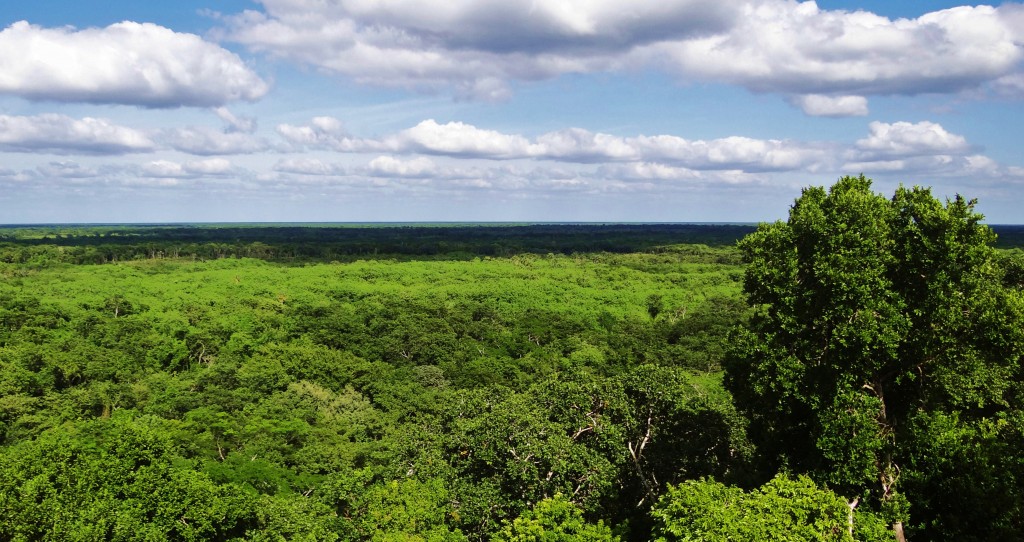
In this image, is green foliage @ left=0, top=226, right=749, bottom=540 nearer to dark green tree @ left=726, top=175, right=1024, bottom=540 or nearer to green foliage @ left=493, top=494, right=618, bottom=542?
green foliage @ left=493, top=494, right=618, bottom=542

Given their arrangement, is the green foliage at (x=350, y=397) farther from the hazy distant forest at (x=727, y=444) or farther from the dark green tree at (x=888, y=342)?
the dark green tree at (x=888, y=342)

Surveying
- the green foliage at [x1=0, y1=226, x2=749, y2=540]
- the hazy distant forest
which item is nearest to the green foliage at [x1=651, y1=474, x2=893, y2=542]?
the hazy distant forest

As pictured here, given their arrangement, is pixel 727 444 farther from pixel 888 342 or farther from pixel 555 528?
pixel 555 528

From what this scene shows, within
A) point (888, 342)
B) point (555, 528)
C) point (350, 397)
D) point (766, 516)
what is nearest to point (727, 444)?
point (888, 342)

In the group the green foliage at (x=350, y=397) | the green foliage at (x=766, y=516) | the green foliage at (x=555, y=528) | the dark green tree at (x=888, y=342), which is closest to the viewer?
the green foliage at (x=766, y=516)

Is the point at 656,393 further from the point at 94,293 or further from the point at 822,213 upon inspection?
the point at 94,293

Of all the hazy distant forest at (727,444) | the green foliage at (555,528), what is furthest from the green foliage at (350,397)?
the green foliage at (555,528)
